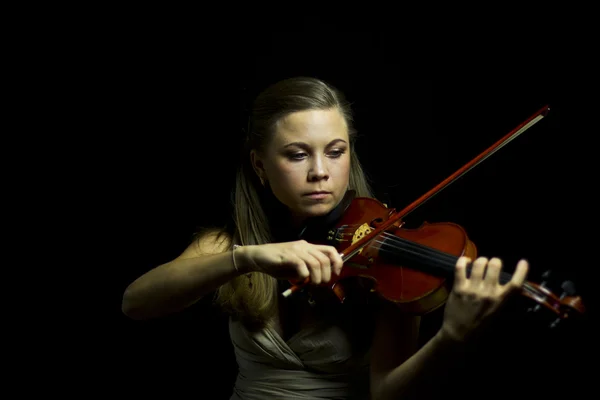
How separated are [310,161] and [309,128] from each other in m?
0.07

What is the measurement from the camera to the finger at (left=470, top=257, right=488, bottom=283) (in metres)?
1.14

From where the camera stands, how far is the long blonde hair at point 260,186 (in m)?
1.55

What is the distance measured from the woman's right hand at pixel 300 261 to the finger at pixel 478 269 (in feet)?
0.74

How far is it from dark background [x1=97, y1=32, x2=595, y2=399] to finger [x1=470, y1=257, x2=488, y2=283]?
56 cm

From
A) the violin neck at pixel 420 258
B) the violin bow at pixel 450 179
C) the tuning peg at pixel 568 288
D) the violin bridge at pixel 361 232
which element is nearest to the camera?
the tuning peg at pixel 568 288

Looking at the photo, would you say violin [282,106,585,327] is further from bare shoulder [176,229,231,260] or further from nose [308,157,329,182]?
bare shoulder [176,229,231,260]

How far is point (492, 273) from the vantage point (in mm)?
1135

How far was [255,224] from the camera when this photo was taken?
170 cm

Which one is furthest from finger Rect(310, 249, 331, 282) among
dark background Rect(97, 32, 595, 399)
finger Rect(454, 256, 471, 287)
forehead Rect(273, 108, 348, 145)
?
dark background Rect(97, 32, 595, 399)

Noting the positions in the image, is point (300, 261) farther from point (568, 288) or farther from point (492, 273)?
point (568, 288)

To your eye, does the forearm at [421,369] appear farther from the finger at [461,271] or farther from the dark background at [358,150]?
the dark background at [358,150]

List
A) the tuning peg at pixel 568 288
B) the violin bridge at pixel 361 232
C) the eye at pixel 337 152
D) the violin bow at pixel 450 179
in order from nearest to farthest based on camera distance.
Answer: the tuning peg at pixel 568 288
the violin bow at pixel 450 179
the violin bridge at pixel 361 232
the eye at pixel 337 152

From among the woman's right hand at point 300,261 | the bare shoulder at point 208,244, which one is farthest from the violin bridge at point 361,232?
the bare shoulder at point 208,244

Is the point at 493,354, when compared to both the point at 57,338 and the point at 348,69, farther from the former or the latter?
the point at 57,338
